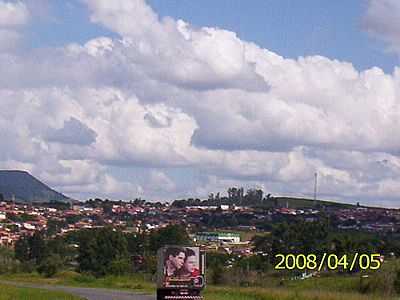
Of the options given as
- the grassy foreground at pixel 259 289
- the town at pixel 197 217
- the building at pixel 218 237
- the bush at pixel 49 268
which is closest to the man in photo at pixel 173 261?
the grassy foreground at pixel 259 289

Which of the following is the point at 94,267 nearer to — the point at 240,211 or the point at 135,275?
the point at 135,275

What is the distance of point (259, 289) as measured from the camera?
5259cm

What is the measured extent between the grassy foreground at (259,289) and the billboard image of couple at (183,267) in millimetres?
7791

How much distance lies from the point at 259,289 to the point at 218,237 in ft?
221

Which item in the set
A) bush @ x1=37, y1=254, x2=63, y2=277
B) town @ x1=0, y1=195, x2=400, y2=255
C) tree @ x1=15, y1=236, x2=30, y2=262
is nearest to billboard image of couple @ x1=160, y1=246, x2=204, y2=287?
bush @ x1=37, y1=254, x2=63, y2=277

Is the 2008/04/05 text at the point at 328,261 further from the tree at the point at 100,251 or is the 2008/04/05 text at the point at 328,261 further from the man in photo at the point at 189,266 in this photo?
the man in photo at the point at 189,266

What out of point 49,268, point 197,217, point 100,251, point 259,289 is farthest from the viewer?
point 197,217

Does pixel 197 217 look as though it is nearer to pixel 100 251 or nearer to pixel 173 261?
pixel 100 251

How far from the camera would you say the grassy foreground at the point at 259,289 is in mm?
45688

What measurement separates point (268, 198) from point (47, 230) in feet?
166

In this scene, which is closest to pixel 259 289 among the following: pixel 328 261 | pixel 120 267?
pixel 328 261

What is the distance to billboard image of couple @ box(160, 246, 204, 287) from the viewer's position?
36094 mm

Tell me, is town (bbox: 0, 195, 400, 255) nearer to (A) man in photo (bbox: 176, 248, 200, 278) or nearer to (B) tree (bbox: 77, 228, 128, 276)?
(B) tree (bbox: 77, 228, 128, 276)

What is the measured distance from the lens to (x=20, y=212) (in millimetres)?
165750
